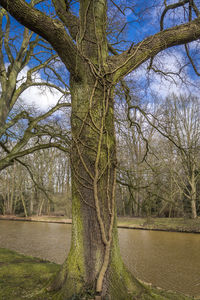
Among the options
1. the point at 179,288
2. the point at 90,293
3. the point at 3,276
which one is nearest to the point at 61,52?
the point at 90,293

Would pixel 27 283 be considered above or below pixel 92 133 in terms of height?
below

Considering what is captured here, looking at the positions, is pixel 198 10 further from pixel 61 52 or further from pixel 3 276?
pixel 3 276

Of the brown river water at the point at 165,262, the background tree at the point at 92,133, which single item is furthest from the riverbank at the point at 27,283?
the brown river water at the point at 165,262

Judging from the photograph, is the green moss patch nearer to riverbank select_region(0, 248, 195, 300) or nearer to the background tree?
riverbank select_region(0, 248, 195, 300)

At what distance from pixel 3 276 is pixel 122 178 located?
223 centimetres

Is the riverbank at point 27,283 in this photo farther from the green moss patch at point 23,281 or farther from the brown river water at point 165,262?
the brown river water at point 165,262

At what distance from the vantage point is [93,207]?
2299 millimetres

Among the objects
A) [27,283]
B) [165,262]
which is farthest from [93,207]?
[165,262]

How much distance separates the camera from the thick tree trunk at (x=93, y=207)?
2154 millimetres

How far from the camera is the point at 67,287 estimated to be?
216 cm

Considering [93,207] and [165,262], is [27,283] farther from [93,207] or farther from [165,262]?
[165,262]

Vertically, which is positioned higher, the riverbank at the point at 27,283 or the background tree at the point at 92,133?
the background tree at the point at 92,133

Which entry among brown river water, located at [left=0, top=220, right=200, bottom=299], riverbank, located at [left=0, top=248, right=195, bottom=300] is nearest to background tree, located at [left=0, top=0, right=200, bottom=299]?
riverbank, located at [left=0, top=248, right=195, bottom=300]

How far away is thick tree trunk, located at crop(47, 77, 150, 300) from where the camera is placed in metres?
2.15
